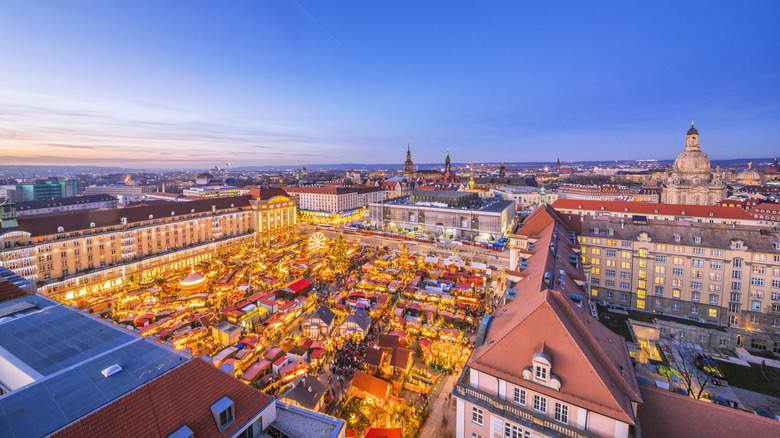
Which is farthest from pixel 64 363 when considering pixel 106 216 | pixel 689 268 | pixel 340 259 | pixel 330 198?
pixel 330 198

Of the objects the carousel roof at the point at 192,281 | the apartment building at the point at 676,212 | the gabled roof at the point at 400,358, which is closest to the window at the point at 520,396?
the gabled roof at the point at 400,358

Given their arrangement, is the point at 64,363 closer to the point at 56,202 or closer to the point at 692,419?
the point at 692,419

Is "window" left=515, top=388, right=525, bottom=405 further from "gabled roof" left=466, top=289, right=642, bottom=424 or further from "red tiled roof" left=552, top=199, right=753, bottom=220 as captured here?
"red tiled roof" left=552, top=199, right=753, bottom=220

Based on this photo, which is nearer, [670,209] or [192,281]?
[192,281]

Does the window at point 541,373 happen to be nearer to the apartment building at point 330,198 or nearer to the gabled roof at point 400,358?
the gabled roof at point 400,358

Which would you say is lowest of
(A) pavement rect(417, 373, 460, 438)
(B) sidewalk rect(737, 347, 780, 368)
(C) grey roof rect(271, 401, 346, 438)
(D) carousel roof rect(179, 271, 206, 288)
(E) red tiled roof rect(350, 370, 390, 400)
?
(B) sidewalk rect(737, 347, 780, 368)

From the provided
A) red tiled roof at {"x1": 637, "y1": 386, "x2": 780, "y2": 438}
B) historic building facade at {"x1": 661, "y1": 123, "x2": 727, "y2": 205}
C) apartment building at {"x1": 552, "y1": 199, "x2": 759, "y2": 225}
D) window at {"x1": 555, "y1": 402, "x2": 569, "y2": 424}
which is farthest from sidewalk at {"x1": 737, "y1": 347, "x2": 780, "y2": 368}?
historic building facade at {"x1": 661, "y1": 123, "x2": 727, "y2": 205}
